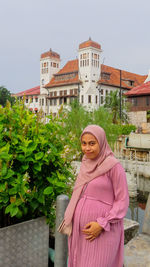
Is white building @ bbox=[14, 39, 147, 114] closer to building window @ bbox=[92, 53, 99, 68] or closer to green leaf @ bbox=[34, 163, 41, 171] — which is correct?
building window @ bbox=[92, 53, 99, 68]

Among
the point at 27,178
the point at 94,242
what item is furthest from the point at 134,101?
the point at 94,242

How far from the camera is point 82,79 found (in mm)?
49938

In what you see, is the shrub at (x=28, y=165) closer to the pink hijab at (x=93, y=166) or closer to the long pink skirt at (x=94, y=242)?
the pink hijab at (x=93, y=166)

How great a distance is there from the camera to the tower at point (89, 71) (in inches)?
1929

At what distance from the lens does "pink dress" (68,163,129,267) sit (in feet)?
7.24

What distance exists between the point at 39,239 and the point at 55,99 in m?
51.9

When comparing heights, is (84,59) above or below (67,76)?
above

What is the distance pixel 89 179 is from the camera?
2.29m

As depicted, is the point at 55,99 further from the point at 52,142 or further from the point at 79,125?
the point at 52,142

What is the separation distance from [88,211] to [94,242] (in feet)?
0.87

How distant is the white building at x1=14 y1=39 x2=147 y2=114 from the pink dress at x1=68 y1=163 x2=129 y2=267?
143ft

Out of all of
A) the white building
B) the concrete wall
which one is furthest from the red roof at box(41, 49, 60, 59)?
the concrete wall

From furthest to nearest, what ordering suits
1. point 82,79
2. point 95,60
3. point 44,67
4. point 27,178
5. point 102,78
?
1. point 44,67
2. point 102,78
3. point 95,60
4. point 82,79
5. point 27,178

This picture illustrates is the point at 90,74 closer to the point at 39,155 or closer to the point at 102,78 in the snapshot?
the point at 102,78
